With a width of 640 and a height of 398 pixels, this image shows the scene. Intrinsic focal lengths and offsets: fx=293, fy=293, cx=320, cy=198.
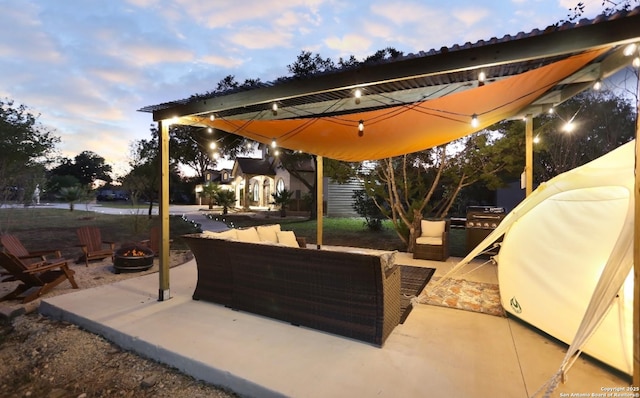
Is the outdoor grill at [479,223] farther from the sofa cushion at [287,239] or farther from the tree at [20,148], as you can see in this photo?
the tree at [20,148]

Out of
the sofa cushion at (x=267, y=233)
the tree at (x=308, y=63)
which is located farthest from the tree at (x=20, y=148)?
the tree at (x=308, y=63)

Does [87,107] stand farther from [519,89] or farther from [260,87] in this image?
[519,89]

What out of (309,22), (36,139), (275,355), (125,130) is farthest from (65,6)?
(125,130)

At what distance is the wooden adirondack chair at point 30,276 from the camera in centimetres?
409

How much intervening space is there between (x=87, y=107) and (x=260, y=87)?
48.0ft

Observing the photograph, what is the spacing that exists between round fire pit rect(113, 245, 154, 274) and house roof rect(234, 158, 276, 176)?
17.1 meters

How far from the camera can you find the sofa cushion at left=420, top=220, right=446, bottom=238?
7035mm

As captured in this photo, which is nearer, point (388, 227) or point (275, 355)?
point (275, 355)

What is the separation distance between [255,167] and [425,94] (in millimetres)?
20177

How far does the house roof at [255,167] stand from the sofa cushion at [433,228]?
1722cm

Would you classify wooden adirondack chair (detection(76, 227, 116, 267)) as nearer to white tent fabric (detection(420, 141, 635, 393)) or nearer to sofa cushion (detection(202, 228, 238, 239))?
sofa cushion (detection(202, 228, 238, 239))

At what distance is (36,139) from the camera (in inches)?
355

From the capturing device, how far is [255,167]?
77.0 ft

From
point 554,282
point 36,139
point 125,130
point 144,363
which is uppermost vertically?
point 125,130
